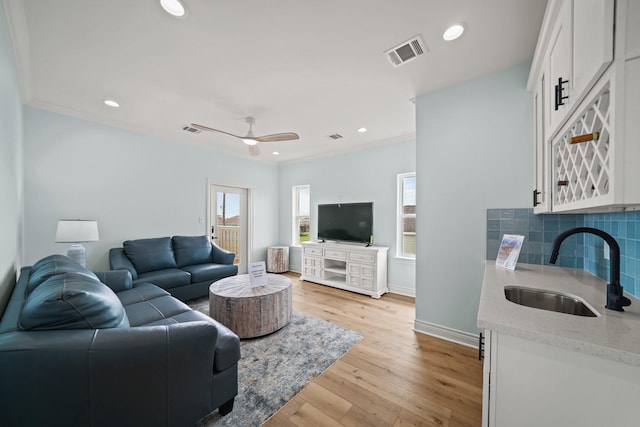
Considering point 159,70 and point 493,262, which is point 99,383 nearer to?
point 159,70

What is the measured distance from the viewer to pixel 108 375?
3.48 feet

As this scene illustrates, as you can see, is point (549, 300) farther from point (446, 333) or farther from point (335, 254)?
point (335, 254)

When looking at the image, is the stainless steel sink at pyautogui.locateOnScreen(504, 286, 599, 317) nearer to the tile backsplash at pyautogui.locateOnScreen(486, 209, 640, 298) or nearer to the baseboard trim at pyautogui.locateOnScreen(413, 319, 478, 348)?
the tile backsplash at pyautogui.locateOnScreen(486, 209, 640, 298)

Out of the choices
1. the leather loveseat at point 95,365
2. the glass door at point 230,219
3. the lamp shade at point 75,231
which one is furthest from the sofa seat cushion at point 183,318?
the glass door at point 230,219

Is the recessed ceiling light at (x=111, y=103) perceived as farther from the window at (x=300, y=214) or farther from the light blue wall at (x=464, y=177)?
the light blue wall at (x=464, y=177)

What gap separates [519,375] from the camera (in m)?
0.89

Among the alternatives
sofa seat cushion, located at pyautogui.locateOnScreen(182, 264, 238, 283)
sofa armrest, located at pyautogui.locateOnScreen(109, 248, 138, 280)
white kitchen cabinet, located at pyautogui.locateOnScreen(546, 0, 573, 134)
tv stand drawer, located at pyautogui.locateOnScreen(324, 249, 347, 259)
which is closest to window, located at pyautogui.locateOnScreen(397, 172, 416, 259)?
tv stand drawer, located at pyautogui.locateOnScreen(324, 249, 347, 259)

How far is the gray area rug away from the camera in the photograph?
1.54m

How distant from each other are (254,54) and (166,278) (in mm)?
2896

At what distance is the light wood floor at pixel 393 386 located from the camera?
1.51 meters

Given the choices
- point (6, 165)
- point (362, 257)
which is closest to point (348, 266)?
point (362, 257)

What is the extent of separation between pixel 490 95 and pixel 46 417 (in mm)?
3584

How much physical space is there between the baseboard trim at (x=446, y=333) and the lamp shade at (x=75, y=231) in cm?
400

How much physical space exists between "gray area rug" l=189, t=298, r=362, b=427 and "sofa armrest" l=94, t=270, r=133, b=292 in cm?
147
